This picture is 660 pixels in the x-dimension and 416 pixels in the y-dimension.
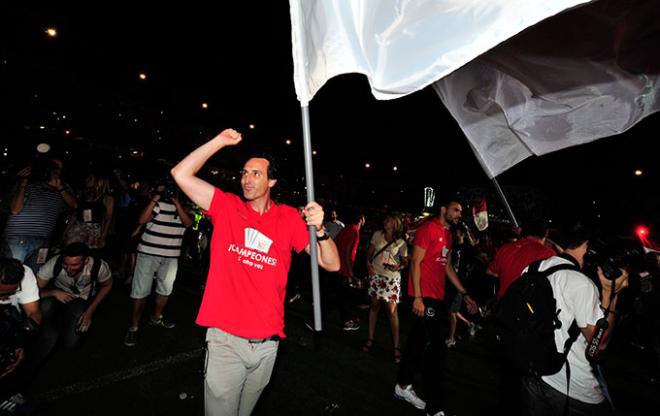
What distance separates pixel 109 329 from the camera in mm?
5422

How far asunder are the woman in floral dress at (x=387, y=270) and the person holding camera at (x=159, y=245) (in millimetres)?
2999

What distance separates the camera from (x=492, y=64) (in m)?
2.20

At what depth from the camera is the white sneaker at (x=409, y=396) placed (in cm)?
423

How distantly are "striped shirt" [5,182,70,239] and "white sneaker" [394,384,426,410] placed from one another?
17.3 feet

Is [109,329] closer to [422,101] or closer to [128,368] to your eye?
→ [128,368]

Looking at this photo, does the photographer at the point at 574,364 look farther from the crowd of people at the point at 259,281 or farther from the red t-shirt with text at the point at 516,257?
the red t-shirt with text at the point at 516,257

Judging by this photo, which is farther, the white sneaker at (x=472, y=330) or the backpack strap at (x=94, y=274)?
the white sneaker at (x=472, y=330)

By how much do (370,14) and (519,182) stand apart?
2376 cm

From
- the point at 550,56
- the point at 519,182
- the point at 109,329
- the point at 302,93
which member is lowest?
the point at 109,329

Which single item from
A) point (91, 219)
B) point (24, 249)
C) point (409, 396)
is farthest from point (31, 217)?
point (409, 396)

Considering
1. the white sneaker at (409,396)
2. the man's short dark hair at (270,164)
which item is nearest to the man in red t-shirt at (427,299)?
the white sneaker at (409,396)

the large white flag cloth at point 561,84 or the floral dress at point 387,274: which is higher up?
the large white flag cloth at point 561,84

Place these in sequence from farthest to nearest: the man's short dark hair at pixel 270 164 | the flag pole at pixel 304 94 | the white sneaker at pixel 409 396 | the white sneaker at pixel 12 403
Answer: the white sneaker at pixel 409 396 → the white sneaker at pixel 12 403 → the man's short dark hair at pixel 270 164 → the flag pole at pixel 304 94

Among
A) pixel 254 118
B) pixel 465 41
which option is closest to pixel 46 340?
pixel 465 41
